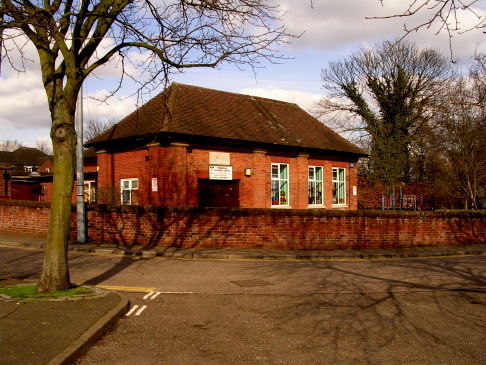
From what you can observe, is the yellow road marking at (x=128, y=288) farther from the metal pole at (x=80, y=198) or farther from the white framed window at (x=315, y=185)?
the white framed window at (x=315, y=185)

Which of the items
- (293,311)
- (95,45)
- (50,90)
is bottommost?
(293,311)

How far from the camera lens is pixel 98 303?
705 centimetres

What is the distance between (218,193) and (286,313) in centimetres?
1458

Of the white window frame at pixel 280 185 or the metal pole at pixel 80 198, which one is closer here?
the metal pole at pixel 80 198

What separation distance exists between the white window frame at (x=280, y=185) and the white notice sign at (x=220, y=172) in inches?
113

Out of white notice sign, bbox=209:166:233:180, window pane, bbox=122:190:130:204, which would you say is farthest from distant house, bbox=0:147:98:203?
white notice sign, bbox=209:166:233:180

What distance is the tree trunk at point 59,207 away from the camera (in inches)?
296

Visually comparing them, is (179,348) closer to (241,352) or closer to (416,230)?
(241,352)

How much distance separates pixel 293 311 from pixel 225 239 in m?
8.42

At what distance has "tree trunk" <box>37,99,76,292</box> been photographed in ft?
24.6

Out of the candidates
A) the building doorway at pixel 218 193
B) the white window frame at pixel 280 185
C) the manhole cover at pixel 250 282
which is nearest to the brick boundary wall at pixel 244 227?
the building doorway at pixel 218 193

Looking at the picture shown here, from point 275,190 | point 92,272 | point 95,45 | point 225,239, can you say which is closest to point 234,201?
point 275,190

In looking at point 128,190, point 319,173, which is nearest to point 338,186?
point 319,173

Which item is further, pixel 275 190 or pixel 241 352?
pixel 275 190
